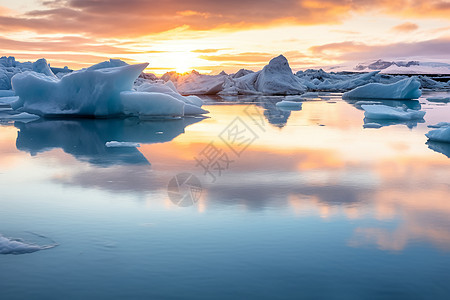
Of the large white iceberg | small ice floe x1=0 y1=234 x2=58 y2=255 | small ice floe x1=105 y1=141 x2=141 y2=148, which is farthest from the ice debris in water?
small ice floe x1=0 y1=234 x2=58 y2=255

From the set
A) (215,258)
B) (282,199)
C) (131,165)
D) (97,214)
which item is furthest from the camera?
(131,165)

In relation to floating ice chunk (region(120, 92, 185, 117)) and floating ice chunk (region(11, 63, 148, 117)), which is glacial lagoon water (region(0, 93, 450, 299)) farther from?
floating ice chunk (region(11, 63, 148, 117))

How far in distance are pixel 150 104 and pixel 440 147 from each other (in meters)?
6.97

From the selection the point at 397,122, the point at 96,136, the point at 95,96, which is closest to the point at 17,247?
the point at 96,136

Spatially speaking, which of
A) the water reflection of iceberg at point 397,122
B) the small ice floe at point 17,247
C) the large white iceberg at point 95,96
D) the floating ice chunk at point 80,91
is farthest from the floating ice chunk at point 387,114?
the small ice floe at point 17,247

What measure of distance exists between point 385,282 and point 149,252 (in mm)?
1335

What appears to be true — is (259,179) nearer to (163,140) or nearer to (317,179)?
(317,179)

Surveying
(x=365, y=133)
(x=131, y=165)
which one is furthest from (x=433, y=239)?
(x=365, y=133)

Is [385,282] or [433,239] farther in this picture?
[433,239]

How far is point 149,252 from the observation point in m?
2.67

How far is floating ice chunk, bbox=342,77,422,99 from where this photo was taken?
71.5ft

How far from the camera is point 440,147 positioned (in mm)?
7066

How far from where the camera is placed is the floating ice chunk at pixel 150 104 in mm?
11266

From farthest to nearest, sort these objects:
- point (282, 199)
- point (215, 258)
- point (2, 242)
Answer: point (282, 199), point (2, 242), point (215, 258)
